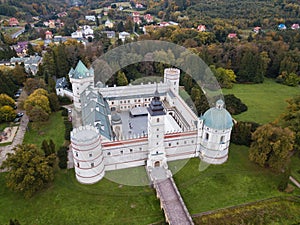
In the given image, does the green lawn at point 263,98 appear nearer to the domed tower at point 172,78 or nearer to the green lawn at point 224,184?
the domed tower at point 172,78

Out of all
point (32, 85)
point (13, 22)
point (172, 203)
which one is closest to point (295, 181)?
point (172, 203)

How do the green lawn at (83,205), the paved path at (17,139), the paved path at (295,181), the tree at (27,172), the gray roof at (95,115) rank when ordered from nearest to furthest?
1. the green lawn at (83,205)
2. the tree at (27,172)
3. the paved path at (295,181)
4. the gray roof at (95,115)
5. the paved path at (17,139)

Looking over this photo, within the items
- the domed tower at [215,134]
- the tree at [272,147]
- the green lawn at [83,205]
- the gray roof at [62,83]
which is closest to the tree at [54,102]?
the gray roof at [62,83]

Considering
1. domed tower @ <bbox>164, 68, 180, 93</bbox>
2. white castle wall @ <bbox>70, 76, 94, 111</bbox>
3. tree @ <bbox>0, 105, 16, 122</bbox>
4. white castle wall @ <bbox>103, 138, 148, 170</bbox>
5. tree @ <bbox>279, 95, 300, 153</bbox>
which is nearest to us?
white castle wall @ <bbox>103, 138, 148, 170</bbox>

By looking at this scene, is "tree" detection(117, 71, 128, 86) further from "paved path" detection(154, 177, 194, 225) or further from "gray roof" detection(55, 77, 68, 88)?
"paved path" detection(154, 177, 194, 225)

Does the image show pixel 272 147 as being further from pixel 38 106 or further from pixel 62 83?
pixel 62 83

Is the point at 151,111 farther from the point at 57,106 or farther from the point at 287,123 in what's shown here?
the point at 57,106

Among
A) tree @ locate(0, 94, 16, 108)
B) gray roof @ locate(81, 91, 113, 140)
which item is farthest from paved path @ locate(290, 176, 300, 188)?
tree @ locate(0, 94, 16, 108)
